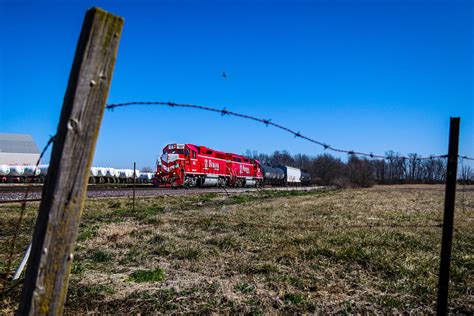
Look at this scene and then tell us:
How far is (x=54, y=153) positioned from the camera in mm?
2082

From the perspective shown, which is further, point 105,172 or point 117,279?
point 105,172

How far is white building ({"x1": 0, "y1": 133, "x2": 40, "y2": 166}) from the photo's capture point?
68.9m

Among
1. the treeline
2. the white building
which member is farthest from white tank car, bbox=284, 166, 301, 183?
the white building

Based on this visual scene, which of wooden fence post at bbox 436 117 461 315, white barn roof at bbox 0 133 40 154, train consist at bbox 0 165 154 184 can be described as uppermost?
white barn roof at bbox 0 133 40 154

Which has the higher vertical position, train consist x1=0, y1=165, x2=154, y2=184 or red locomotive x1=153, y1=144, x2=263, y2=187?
red locomotive x1=153, y1=144, x2=263, y2=187

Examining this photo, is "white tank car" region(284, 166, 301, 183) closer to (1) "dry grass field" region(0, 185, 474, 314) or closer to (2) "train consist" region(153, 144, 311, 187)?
(2) "train consist" region(153, 144, 311, 187)

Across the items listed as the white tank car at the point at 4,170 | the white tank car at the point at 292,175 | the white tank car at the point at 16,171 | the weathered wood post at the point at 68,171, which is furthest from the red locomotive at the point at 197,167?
the weathered wood post at the point at 68,171

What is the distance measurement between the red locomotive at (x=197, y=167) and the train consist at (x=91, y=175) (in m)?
9.33

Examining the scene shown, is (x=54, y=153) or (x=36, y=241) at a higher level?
(x=54, y=153)

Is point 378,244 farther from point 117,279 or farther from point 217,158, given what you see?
point 217,158

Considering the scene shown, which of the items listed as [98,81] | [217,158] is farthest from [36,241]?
[217,158]

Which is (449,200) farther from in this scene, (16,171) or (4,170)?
(16,171)

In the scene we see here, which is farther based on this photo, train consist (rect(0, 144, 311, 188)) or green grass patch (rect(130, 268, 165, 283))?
train consist (rect(0, 144, 311, 188))

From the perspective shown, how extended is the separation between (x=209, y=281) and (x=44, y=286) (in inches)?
132
